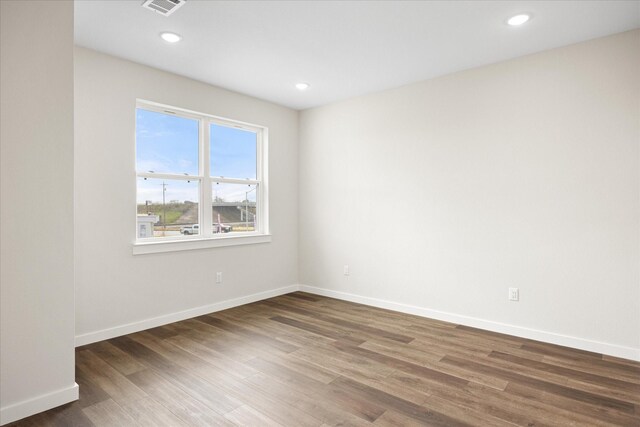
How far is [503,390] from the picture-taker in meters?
2.37

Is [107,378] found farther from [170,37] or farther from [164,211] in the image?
[170,37]

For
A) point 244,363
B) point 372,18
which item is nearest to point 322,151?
point 372,18

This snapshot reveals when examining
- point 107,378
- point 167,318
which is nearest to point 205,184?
point 167,318

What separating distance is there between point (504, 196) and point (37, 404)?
3.92 meters

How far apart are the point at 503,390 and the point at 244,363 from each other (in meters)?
1.85

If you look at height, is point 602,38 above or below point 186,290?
above

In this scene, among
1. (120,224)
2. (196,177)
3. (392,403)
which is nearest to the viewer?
(392,403)

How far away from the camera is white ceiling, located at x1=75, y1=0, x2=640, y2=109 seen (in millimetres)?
2533

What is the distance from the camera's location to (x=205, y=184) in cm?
414

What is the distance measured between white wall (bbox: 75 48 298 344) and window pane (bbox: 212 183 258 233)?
0.34 metres

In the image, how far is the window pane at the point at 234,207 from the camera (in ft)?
14.3

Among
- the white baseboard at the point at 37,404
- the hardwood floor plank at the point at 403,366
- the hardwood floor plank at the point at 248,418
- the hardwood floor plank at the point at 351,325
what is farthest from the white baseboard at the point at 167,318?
the hardwood floor plank at the point at 248,418

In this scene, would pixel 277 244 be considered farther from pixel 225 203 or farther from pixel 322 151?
pixel 322 151

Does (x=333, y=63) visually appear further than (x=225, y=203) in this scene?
No
